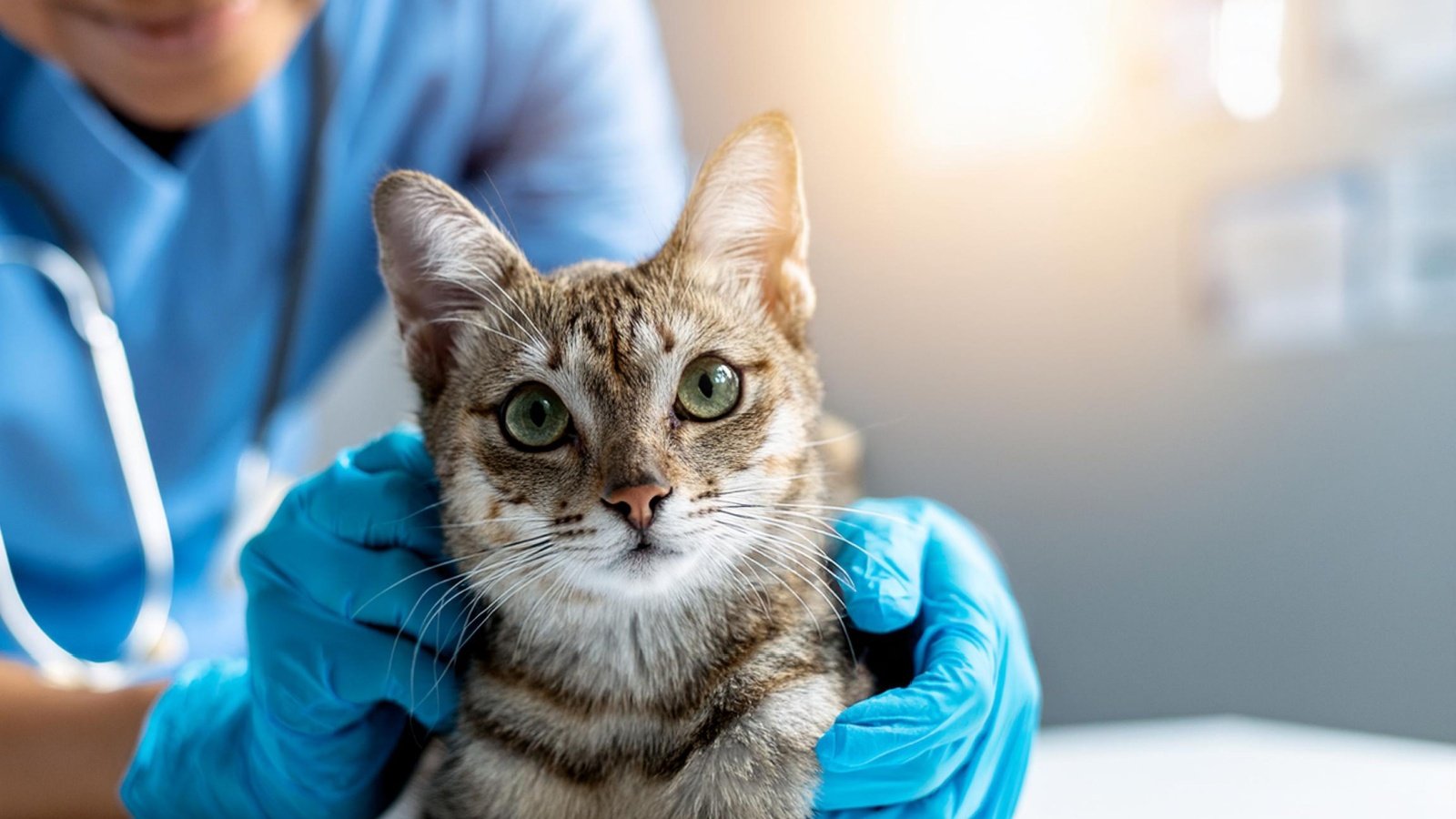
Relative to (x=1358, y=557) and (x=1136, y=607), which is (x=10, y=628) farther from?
(x=1358, y=557)

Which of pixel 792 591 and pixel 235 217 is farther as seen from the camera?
pixel 235 217

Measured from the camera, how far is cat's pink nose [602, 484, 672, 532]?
79cm

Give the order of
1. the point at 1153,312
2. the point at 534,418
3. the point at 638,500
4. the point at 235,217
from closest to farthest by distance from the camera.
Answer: the point at 638,500
the point at 534,418
the point at 235,217
the point at 1153,312

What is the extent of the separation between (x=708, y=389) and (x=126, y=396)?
0.90 meters

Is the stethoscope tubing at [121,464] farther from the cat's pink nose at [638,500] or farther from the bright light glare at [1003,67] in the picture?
the bright light glare at [1003,67]

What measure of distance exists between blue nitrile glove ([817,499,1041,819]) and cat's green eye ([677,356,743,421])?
0.19m

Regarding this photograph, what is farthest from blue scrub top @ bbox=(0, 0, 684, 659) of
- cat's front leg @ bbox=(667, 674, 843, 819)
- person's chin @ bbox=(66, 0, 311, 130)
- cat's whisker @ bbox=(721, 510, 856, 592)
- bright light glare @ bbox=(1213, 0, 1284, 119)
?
bright light glare @ bbox=(1213, 0, 1284, 119)

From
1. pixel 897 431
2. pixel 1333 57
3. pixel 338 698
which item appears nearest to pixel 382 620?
pixel 338 698

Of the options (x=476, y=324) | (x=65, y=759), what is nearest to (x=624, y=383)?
(x=476, y=324)

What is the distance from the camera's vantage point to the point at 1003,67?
7.61ft

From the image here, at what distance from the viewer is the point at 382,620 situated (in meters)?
1.01

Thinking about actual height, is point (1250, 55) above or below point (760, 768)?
above

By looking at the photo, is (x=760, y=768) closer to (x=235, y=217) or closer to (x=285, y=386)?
(x=285, y=386)

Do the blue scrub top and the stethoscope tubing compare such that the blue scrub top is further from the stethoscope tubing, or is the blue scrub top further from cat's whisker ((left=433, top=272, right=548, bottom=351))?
cat's whisker ((left=433, top=272, right=548, bottom=351))
